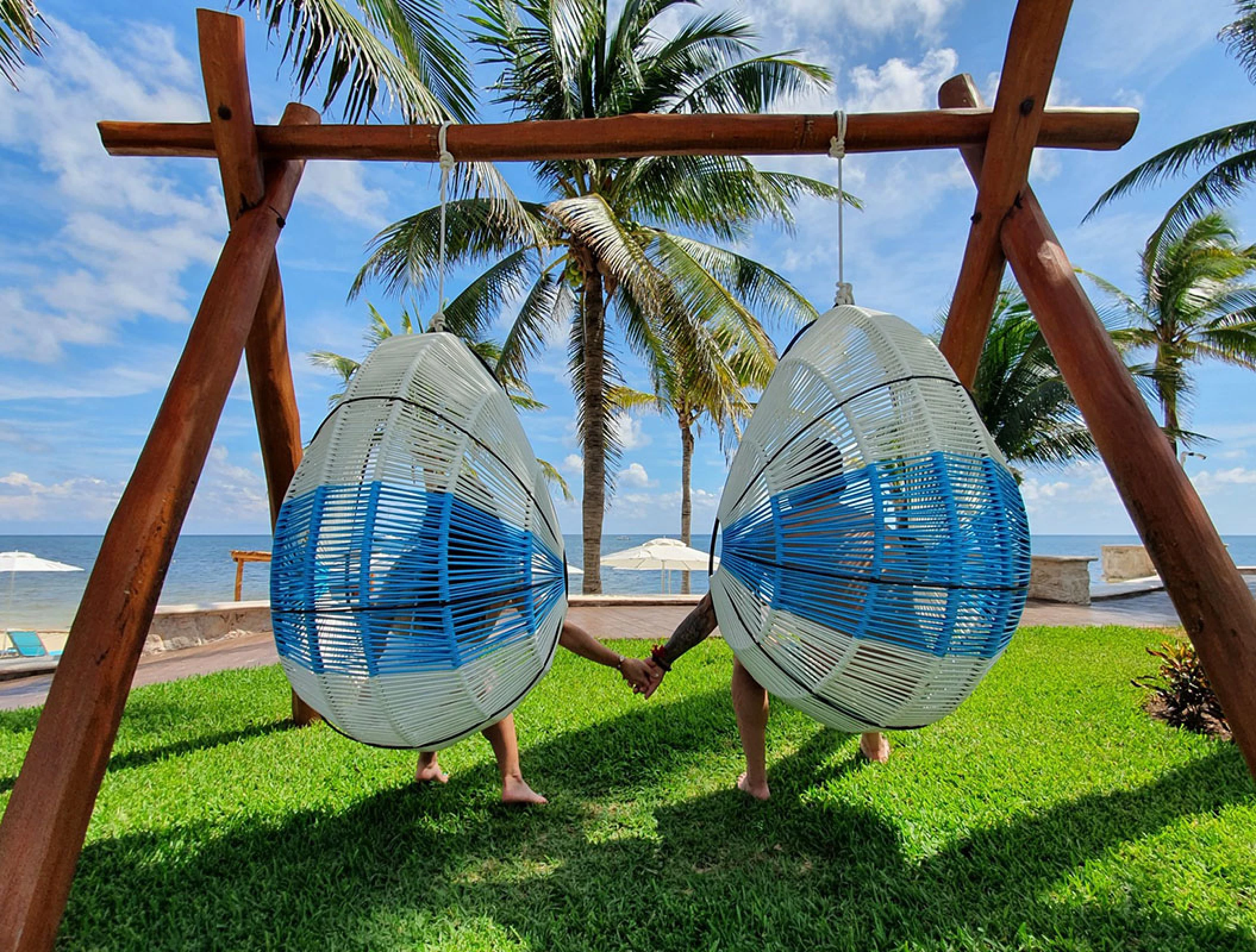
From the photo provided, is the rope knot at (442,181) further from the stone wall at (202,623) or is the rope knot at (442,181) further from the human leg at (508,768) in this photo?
the stone wall at (202,623)

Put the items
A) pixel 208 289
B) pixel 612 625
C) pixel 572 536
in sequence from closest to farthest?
pixel 208 289 → pixel 612 625 → pixel 572 536

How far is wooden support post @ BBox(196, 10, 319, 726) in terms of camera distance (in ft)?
7.89

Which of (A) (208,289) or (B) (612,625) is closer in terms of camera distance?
(A) (208,289)

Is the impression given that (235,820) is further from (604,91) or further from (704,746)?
(604,91)

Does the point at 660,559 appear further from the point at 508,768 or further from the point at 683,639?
the point at 508,768

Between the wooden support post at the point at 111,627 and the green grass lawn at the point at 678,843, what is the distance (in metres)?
0.30

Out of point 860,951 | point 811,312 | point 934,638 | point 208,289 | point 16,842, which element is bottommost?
point 860,951

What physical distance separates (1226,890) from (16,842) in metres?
3.24

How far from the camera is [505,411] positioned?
211cm

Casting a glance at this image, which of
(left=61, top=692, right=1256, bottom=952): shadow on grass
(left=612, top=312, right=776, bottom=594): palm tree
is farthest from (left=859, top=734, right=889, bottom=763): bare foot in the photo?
(left=612, top=312, right=776, bottom=594): palm tree

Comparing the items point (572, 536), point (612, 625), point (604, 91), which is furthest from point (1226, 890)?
point (572, 536)

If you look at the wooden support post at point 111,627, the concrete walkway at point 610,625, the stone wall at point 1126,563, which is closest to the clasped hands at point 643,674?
the wooden support post at point 111,627

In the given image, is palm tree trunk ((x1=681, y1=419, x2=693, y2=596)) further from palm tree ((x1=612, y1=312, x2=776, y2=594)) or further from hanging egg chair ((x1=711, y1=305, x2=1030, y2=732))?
hanging egg chair ((x1=711, y1=305, x2=1030, y2=732))

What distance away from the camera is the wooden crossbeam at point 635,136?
2596 mm
